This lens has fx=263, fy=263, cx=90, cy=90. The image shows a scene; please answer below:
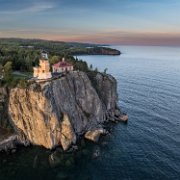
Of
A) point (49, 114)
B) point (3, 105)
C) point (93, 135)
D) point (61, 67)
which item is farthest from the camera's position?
point (61, 67)

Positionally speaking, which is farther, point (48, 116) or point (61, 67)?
point (61, 67)

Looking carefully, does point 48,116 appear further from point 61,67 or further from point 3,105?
point 61,67

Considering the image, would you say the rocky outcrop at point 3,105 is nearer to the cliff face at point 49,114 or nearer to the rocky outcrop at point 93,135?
the cliff face at point 49,114

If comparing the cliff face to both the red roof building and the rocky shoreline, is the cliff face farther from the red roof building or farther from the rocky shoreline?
the red roof building

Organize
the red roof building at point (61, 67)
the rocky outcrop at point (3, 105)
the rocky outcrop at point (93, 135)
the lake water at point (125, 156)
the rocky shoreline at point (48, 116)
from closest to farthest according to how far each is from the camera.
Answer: the lake water at point (125, 156)
the rocky shoreline at point (48, 116)
the rocky outcrop at point (3, 105)
the rocky outcrop at point (93, 135)
the red roof building at point (61, 67)

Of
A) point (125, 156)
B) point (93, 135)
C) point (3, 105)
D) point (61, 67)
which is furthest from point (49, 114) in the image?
point (125, 156)

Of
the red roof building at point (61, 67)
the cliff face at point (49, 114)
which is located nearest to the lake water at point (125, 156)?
the cliff face at point (49, 114)

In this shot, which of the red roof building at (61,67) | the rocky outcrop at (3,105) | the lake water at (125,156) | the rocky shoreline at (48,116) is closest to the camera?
the lake water at (125,156)

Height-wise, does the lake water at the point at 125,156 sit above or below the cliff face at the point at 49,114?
below

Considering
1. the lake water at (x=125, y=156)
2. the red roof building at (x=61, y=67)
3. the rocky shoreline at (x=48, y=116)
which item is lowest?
the lake water at (x=125, y=156)

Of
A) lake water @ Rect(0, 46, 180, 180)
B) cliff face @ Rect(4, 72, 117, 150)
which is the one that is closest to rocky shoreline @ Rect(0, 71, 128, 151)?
cliff face @ Rect(4, 72, 117, 150)

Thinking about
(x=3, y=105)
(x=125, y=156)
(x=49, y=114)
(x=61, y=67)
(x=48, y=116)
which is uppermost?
(x=61, y=67)
